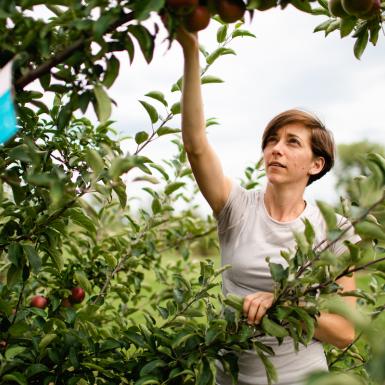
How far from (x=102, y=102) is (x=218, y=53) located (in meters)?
0.79

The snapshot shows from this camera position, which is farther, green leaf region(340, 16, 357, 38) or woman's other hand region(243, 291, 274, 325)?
green leaf region(340, 16, 357, 38)

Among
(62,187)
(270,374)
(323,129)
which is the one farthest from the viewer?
(323,129)

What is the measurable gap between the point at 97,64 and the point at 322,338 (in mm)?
1066

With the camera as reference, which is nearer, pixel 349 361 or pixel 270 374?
pixel 270 374

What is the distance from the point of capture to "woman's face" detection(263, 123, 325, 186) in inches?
69.4

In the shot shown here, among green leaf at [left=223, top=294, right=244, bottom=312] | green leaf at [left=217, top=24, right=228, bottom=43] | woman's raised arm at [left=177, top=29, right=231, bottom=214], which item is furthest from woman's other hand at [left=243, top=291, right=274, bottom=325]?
green leaf at [left=217, top=24, right=228, bottom=43]

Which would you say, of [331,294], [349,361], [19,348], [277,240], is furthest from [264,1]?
[349,361]

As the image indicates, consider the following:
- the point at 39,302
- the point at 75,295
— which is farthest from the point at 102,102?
the point at 39,302

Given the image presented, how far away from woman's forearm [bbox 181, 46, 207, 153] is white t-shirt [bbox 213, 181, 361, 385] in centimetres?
29

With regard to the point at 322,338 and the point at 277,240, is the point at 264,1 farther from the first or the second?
the point at 322,338

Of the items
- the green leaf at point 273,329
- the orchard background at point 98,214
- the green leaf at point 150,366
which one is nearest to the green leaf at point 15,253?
the orchard background at point 98,214

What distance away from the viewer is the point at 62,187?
1035 millimetres

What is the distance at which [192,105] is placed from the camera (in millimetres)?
1416

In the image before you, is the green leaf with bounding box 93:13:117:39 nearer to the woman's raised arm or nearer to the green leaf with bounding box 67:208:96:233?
the woman's raised arm
